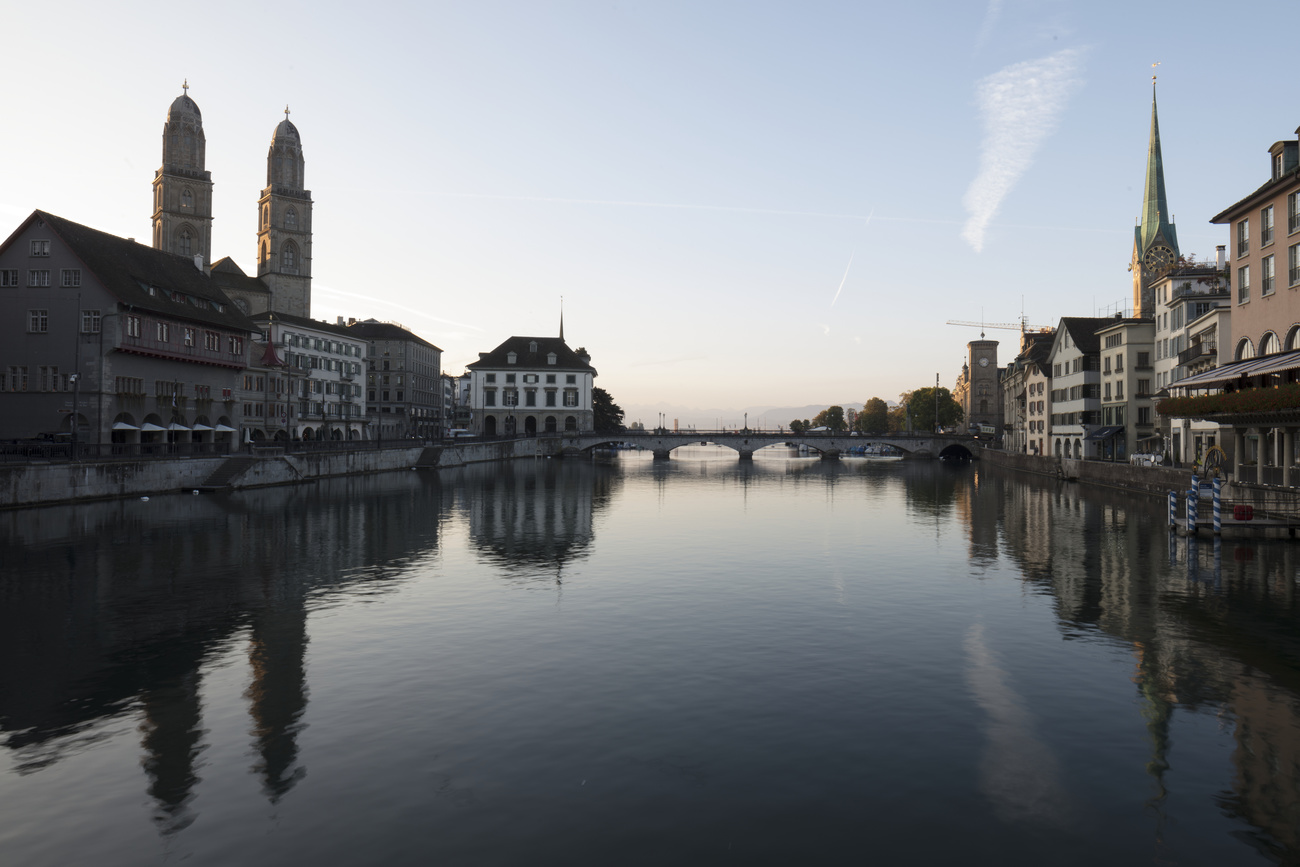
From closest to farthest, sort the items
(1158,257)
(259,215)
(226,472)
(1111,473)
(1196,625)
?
1. (1196,625)
2. (226,472)
3. (1111,473)
4. (259,215)
5. (1158,257)

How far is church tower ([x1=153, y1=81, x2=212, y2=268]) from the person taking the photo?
392 ft

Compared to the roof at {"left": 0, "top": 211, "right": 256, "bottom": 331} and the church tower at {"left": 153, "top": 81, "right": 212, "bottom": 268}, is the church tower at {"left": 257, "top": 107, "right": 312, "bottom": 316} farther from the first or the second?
the roof at {"left": 0, "top": 211, "right": 256, "bottom": 331}

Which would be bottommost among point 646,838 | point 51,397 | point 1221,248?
point 646,838

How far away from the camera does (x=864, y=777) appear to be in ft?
42.3

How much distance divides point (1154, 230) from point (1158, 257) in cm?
493

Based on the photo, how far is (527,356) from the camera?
152500 mm

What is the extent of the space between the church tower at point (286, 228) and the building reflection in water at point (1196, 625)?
118520 millimetres

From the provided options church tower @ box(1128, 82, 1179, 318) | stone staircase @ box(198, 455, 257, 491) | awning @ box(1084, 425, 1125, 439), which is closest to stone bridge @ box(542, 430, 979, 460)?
church tower @ box(1128, 82, 1179, 318)

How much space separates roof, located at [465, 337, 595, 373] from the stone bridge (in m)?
14.8

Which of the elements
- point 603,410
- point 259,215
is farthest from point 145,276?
point 603,410

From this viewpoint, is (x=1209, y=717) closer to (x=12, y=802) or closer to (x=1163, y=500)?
(x=12, y=802)

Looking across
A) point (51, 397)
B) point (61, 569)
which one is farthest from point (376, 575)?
point (51, 397)

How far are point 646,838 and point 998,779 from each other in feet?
18.2

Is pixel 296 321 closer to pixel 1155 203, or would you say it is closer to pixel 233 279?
pixel 233 279
